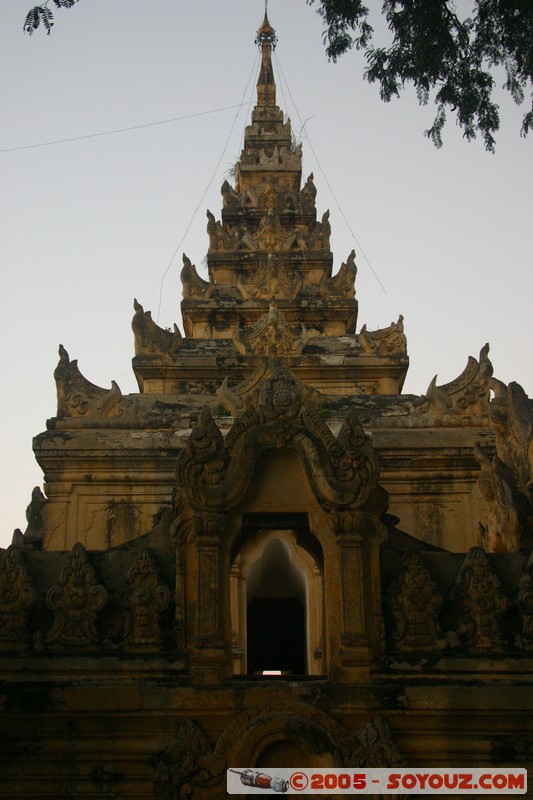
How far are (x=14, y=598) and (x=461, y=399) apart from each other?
12.8 metres

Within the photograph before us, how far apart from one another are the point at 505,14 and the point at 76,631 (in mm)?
7666

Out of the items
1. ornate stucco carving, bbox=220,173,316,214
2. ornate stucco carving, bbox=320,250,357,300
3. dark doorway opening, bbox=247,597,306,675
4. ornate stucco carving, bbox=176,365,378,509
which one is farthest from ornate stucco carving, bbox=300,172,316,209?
ornate stucco carving, bbox=176,365,378,509

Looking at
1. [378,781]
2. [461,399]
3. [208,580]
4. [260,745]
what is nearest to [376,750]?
[378,781]

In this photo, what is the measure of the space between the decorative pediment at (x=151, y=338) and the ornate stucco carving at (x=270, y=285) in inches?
175

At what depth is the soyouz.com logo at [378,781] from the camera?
9.66 m

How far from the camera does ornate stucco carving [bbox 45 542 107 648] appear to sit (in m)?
10.4

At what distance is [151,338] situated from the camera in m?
25.7

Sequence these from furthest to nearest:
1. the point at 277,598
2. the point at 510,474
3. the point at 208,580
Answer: the point at 277,598 → the point at 510,474 → the point at 208,580

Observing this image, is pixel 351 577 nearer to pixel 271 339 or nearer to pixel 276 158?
pixel 271 339

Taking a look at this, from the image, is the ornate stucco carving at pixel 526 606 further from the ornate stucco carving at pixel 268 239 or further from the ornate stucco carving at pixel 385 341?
the ornate stucco carving at pixel 268 239

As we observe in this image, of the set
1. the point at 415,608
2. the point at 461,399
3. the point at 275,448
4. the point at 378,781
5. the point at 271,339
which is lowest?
the point at 378,781

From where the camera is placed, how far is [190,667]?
10.1m

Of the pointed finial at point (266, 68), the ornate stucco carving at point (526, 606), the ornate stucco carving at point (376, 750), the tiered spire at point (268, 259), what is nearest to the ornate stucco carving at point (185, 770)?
the ornate stucco carving at point (376, 750)

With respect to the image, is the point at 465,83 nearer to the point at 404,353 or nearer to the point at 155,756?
the point at 155,756
